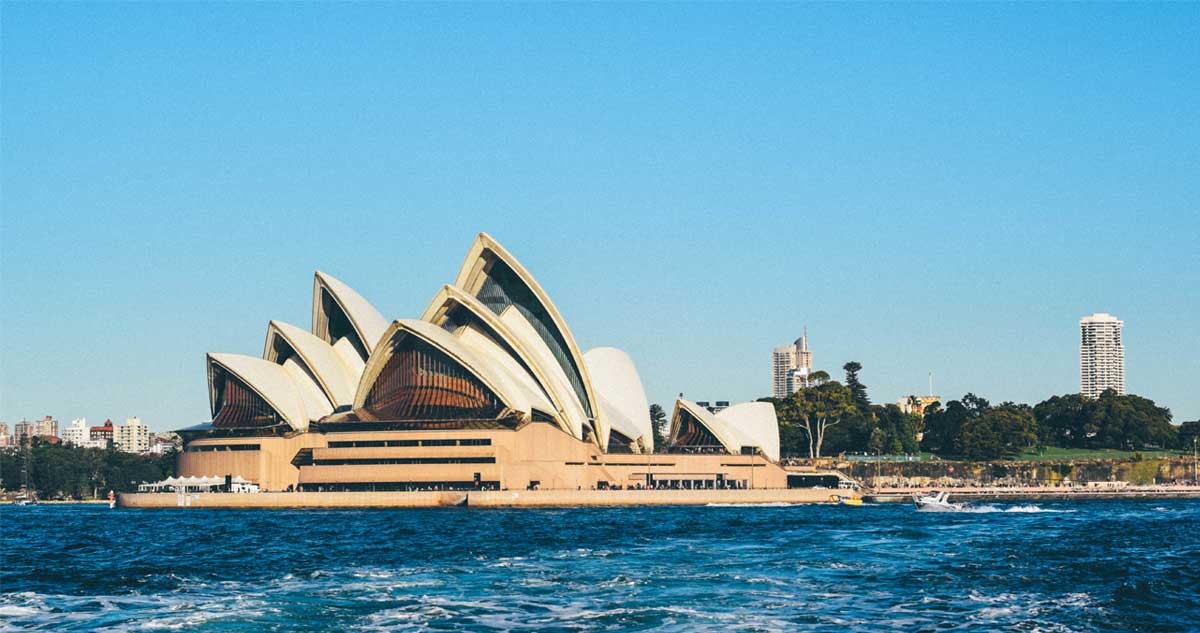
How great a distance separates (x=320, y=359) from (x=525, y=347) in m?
16.5

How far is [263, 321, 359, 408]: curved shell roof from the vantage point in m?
110

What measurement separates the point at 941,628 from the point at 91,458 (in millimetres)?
142849

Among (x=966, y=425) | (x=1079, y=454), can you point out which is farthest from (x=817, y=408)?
(x=1079, y=454)

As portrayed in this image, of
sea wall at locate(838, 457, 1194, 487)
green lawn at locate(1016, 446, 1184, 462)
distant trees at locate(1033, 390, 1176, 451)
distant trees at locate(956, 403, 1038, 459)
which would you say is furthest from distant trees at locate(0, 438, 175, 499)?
distant trees at locate(1033, 390, 1176, 451)

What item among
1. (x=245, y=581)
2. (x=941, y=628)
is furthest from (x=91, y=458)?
(x=941, y=628)

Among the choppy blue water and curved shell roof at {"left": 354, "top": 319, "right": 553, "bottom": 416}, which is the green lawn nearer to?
curved shell roof at {"left": 354, "top": 319, "right": 553, "bottom": 416}

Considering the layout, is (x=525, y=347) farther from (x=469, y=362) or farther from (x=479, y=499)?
(x=479, y=499)

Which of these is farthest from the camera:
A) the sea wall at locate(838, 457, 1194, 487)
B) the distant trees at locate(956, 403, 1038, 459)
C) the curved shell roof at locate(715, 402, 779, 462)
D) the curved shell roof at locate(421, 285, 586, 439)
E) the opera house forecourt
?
the distant trees at locate(956, 403, 1038, 459)

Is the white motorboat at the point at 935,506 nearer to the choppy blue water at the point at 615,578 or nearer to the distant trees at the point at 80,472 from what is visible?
the choppy blue water at the point at 615,578

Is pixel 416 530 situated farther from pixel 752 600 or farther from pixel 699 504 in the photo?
pixel 699 504

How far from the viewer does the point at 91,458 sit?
15888cm

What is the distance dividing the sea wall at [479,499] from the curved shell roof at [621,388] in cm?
1213

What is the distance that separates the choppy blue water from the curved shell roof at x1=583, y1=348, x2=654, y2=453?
52769mm

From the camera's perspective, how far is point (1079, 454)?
16350 centimetres
